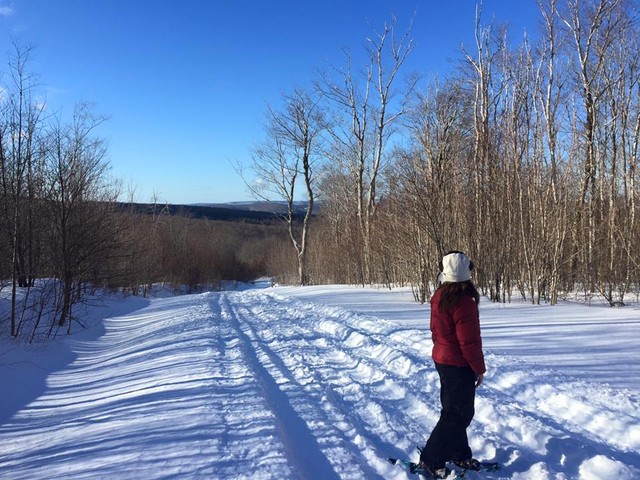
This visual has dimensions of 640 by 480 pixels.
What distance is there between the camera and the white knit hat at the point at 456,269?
3416 mm

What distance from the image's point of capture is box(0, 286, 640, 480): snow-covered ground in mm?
3635

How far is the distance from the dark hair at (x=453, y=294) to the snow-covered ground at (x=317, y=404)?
132cm

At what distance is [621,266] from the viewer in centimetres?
1089

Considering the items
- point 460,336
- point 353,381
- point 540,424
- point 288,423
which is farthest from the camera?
point 353,381

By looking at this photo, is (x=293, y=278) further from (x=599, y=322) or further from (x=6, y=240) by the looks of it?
(x=599, y=322)

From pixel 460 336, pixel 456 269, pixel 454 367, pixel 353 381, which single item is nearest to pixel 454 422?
pixel 454 367

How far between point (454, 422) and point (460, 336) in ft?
2.37

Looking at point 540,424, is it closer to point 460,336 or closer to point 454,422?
point 454,422

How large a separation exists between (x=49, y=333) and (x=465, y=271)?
1028 cm

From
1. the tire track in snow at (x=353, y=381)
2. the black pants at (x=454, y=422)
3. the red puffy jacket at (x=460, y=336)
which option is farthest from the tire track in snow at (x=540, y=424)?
the red puffy jacket at (x=460, y=336)

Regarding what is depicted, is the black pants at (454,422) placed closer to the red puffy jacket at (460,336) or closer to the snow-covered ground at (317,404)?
the red puffy jacket at (460,336)

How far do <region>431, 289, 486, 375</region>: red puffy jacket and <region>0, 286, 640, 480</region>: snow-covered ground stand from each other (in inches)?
34.7

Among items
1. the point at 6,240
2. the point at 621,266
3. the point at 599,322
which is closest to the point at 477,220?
the point at 621,266

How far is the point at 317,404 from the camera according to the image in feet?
16.4
